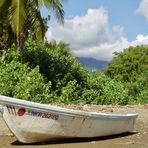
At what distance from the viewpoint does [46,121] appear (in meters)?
9.43

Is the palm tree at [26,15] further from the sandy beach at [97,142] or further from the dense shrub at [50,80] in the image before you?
the sandy beach at [97,142]

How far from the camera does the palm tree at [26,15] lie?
792 inches

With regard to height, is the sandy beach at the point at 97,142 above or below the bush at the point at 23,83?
below

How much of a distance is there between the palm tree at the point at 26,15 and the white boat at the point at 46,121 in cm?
1073

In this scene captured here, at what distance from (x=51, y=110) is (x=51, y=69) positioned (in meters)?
14.0

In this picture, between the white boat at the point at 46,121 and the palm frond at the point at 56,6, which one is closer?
the white boat at the point at 46,121

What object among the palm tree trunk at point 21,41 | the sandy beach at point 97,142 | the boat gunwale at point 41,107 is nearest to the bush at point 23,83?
the palm tree trunk at point 21,41

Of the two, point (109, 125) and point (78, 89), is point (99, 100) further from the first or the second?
point (109, 125)

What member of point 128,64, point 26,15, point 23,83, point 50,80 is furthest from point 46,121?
point 128,64

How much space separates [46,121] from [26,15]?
12607 mm

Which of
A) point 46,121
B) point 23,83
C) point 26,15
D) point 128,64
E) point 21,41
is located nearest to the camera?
point 46,121

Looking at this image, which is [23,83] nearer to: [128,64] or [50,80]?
[50,80]

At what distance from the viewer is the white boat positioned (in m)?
9.16

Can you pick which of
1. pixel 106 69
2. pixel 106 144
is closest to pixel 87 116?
pixel 106 144
